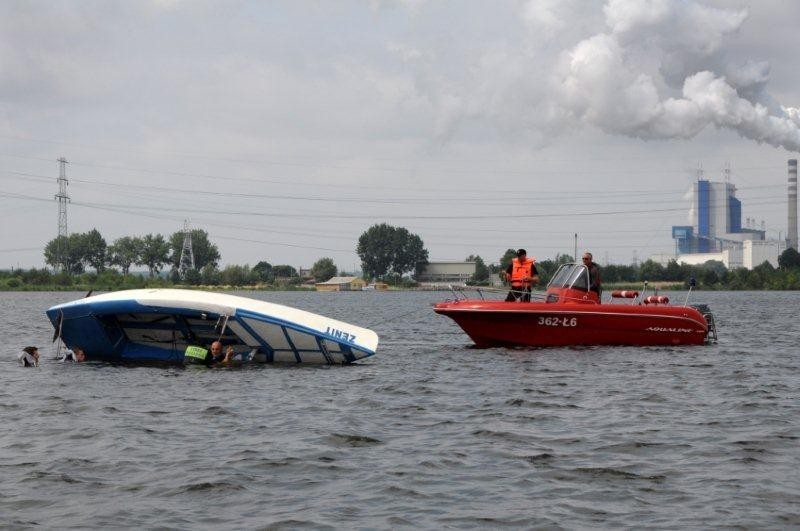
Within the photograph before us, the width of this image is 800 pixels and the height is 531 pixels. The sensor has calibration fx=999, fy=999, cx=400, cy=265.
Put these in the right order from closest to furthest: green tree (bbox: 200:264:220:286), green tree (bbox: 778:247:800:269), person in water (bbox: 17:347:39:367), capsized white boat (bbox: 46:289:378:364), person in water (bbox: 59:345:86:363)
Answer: capsized white boat (bbox: 46:289:378:364)
person in water (bbox: 17:347:39:367)
person in water (bbox: 59:345:86:363)
green tree (bbox: 200:264:220:286)
green tree (bbox: 778:247:800:269)

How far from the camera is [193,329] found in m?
24.1

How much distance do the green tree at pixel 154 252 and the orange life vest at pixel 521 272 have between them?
17297 centimetres

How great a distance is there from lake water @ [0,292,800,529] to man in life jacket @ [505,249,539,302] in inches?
148

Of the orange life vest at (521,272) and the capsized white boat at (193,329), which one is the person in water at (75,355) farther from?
the orange life vest at (521,272)

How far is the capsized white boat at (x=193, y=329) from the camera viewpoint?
22.6 metres

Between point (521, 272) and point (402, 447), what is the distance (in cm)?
1393

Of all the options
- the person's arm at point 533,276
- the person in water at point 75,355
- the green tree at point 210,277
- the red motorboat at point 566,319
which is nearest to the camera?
the person in water at point 75,355

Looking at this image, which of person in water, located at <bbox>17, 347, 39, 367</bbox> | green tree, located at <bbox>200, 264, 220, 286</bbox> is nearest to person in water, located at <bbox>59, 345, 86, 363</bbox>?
person in water, located at <bbox>17, 347, 39, 367</bbox>

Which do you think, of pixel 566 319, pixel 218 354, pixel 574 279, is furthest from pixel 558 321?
pixel 218 354

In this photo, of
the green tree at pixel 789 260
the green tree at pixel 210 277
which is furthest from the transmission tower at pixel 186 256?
the green tree at pixel 789 260

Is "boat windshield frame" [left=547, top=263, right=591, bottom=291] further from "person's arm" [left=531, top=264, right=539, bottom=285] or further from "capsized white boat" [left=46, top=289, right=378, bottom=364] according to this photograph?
"capsized white boat" [left=46, top=289, right=378, bottom=364]

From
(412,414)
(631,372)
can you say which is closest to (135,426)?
(412,414)

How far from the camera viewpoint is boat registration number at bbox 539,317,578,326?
2558 centimetres

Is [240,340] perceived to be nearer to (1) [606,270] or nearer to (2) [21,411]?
(2) [21,411]
